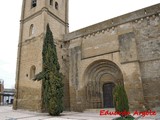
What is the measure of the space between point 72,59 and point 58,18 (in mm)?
5175

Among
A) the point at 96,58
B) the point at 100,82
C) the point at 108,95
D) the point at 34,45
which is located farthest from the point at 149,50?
the point at 34,45

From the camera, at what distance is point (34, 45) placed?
14250 millimetres

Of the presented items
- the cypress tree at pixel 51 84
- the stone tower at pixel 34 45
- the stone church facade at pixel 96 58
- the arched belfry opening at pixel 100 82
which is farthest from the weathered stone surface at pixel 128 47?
the stone tower at pixel 34 45

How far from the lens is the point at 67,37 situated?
50.3 feet

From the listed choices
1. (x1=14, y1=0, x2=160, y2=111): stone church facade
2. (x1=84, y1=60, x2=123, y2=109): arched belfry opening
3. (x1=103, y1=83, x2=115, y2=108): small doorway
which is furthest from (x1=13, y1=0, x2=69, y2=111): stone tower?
(x1=103, y1=83, x2=115, y2=108): small doorway

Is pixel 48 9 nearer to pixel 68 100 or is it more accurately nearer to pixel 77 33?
pixel 77 33

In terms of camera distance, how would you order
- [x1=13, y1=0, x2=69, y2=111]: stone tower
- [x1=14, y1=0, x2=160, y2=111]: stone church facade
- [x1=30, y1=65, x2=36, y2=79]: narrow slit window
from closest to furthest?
1. [x1=14, y1=0, x2=160, y2=111]: stone church facade
2. [x1=13, y1=0, x2=69, y2=111]: stone tower
3. [x1=30, y1=65, x2=36, y2=79]: narrow slit window

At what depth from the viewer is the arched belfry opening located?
12535 millimetres

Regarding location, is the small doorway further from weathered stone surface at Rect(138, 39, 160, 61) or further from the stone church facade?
weathered stone surface at Rect(138, 39, 160, 61)

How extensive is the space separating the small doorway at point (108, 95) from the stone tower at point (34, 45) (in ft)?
11.0

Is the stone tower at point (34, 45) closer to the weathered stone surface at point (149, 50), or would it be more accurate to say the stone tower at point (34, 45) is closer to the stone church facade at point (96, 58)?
the stone church facade at point (96, 58)

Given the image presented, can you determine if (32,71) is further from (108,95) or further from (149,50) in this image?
(149,50)

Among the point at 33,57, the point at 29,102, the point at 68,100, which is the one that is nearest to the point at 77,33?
the point at 33,57

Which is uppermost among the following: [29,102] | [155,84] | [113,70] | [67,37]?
[67,37]
